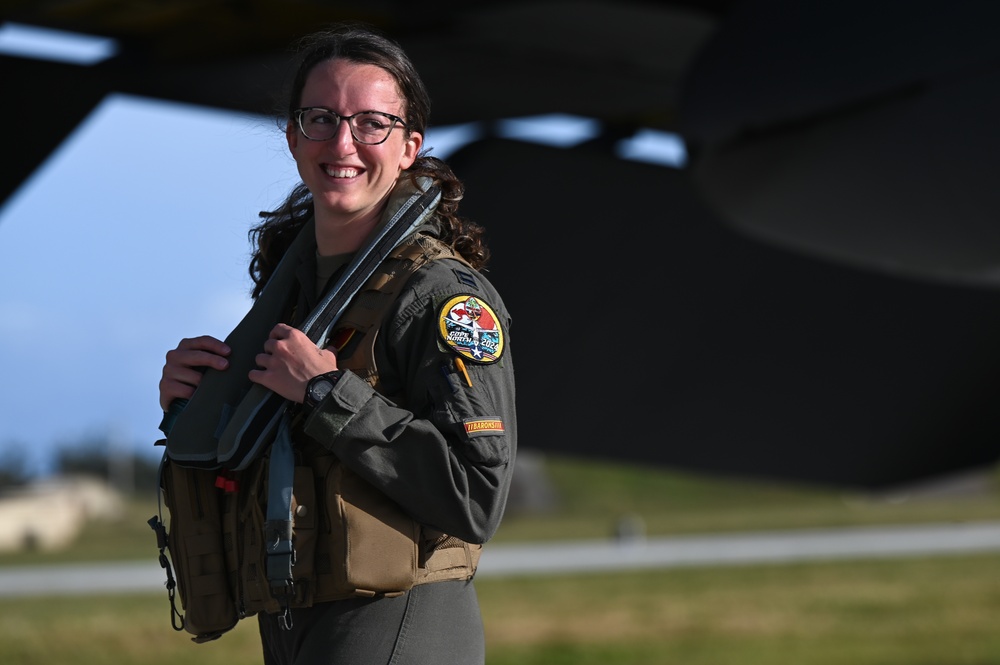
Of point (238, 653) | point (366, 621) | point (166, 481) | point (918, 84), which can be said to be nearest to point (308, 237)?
point (166, 481)

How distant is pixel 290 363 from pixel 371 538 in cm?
28

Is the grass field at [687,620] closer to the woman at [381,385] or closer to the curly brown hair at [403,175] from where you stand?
the curly brown hair at [403,175]

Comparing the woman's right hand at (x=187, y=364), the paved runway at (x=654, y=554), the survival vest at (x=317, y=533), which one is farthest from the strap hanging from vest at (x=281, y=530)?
the paved runway at (x=654, y=554)

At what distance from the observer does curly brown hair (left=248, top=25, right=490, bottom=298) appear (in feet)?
6.81

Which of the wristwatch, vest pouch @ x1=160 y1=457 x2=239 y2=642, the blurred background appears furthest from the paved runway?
the wristwatch

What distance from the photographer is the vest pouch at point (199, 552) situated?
2.06 m

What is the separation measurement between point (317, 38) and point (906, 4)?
211cm

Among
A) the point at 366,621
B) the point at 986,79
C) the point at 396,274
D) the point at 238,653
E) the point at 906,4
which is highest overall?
the point at 906,4

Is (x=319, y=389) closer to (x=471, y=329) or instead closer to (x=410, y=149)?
(x=471, y=329)

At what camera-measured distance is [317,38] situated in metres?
2.16

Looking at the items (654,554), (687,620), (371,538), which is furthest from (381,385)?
(654,554)

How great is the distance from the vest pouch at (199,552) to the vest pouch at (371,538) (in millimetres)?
256

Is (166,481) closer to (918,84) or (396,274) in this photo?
(396,274)

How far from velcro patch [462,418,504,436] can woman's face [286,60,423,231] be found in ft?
1.34
